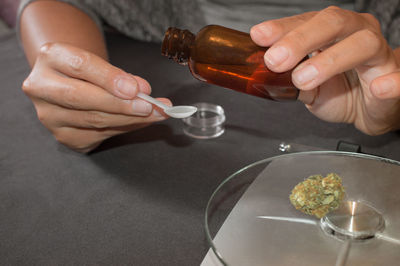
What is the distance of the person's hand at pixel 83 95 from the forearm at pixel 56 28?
0.19 m

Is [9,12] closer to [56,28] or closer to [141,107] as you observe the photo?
[56,28]

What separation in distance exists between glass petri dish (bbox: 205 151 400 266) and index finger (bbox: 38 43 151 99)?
21 cm

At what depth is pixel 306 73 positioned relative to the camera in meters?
0.48

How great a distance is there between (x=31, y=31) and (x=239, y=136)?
1.72 feet

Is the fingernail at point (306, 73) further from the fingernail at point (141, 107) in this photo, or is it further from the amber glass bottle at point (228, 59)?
the fingernail at point (141, 107)

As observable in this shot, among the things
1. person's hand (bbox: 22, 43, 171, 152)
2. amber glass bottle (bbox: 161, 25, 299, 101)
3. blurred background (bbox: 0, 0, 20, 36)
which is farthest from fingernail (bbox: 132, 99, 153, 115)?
blurred background (bbox: 0, 0, 20, 36)

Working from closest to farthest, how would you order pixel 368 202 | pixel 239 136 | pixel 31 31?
pixel 368 202 → pixel 239 136 → pixel 31 31

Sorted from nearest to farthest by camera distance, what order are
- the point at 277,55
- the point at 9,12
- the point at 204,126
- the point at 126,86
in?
1. the point at 277,55
2. the point at 126,86
3. the point at 204,126
4. the point at 9,12

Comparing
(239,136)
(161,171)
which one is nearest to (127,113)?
(161,171)

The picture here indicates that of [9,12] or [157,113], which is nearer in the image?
[157,113]

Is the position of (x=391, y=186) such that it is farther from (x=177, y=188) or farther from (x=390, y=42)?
(x=390, y=42)

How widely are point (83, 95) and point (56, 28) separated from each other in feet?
1.00

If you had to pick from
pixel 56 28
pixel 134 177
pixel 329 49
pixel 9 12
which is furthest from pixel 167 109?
pixel 9 12

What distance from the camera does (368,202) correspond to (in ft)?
1.63
